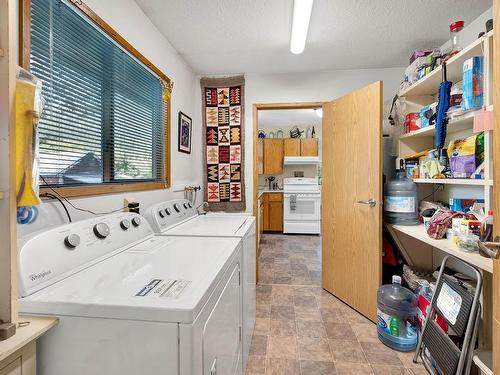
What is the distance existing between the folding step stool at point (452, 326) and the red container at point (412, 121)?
1221mm

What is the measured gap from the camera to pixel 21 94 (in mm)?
644

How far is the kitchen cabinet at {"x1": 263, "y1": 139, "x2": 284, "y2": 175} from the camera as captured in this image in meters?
5.54

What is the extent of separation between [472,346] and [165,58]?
2776mm

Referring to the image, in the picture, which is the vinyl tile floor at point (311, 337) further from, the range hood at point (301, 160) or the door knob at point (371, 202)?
the range hood at point (301, 160)

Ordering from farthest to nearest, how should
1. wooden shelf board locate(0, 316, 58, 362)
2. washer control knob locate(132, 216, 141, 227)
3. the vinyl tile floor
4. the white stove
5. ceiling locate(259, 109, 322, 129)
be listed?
the white stove, ceiling locate(259, 109, 322, 129), the vinyl tile floor, washer control knob locate(132, 216, 141, 227), wooden shelf board locate(0, 316, 58, 362)

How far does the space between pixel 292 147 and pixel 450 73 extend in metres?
3.74

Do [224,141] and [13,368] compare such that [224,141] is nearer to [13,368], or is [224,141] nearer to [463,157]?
[463,157]

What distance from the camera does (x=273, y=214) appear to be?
5348 millimetres

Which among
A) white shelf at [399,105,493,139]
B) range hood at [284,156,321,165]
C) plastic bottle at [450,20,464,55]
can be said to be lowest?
white shelf at [399,105,493,139]

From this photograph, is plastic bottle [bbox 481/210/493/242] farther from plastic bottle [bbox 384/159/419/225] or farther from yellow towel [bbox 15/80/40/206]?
yellow towel [bbox 15/80/40/206]

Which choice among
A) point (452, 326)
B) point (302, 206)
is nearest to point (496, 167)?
point (452, 326)

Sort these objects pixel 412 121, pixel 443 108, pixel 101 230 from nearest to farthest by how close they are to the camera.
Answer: pixel 101 230, pixel 443 108, pixel 412 121

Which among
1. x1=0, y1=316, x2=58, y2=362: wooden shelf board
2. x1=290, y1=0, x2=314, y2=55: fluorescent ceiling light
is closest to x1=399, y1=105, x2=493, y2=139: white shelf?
x1=290, y1=0, x2=314, y2=55: fluorescent ceiling light

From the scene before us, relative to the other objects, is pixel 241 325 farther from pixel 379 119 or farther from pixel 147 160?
pixel 379 119
